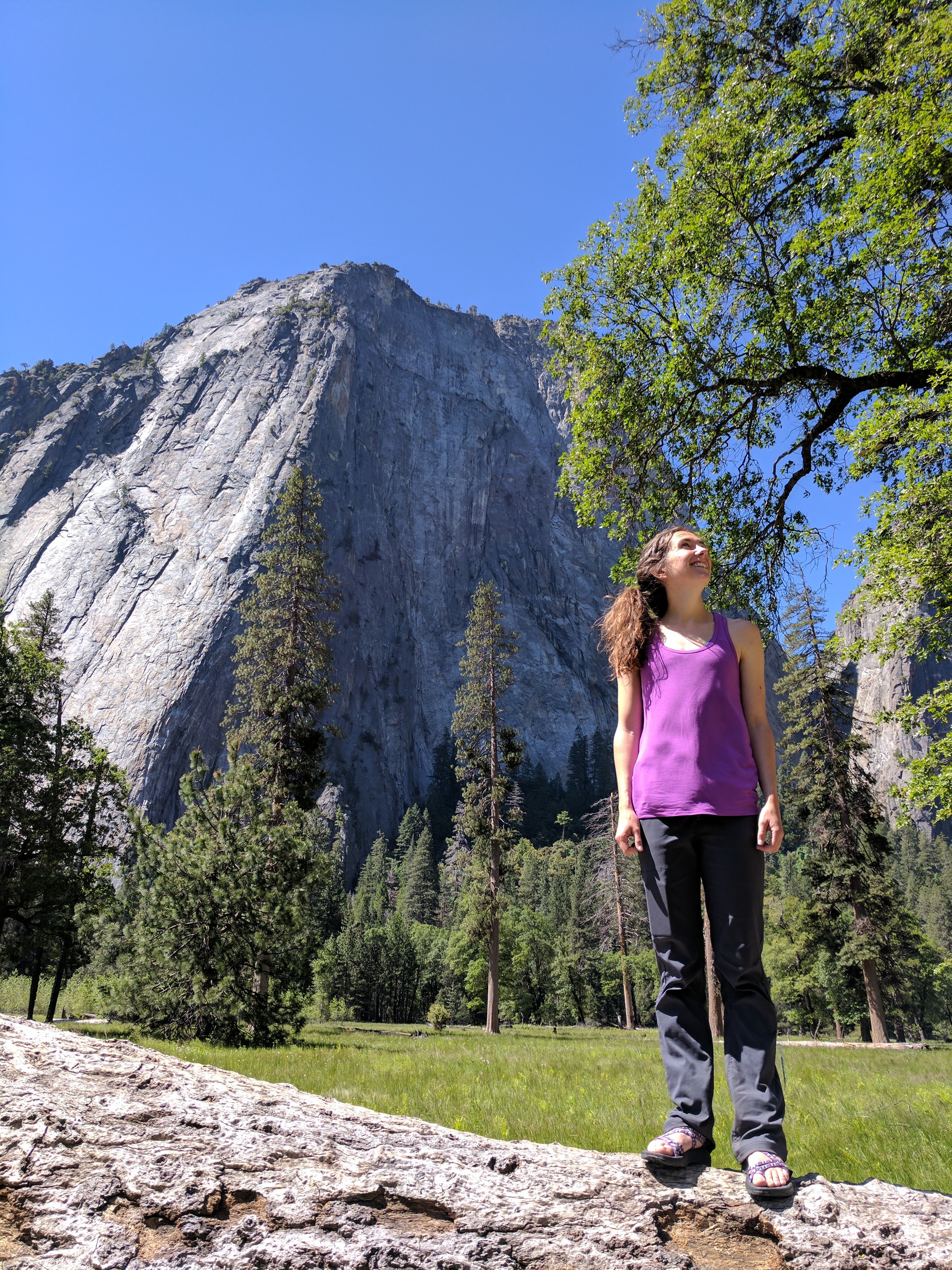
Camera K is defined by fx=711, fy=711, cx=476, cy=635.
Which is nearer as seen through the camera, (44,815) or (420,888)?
(44,815)

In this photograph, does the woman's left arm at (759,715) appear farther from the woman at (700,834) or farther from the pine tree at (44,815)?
the pine tree at (44,815)

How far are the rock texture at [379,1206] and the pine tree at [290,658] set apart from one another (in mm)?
16353

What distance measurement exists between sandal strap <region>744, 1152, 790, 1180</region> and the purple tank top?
3.68 ft

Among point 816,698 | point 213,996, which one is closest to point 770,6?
point 213,996

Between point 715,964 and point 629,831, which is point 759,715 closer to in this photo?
point 629,831

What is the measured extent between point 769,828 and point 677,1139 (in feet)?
3.79

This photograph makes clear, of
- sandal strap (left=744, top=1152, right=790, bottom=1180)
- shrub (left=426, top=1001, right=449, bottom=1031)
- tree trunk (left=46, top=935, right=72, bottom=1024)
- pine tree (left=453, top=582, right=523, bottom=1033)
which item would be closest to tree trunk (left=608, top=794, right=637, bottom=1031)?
pine tree (left=453, top=582, right=523, bottom=1033)

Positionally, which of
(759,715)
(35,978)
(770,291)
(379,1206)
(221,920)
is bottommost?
(35,978)

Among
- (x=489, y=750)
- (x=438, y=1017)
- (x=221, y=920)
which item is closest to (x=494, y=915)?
(x=489, y=750)

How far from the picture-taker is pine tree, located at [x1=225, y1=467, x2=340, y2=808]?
20.4 metres

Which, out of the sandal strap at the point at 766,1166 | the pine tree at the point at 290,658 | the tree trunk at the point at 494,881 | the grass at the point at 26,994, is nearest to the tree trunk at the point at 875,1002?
the tree trunk at the point at 494,881

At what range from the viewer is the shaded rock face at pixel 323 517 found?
290 ft

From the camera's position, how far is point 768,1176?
2232 millimetres

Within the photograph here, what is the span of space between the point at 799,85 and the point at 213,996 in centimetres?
1511
